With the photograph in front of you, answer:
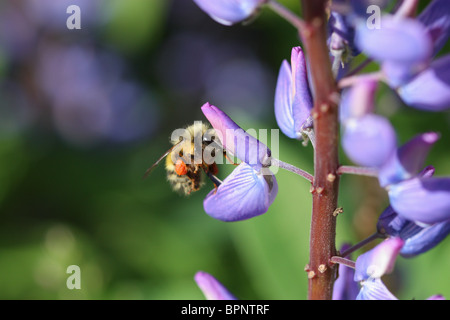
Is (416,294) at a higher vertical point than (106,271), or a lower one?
lower

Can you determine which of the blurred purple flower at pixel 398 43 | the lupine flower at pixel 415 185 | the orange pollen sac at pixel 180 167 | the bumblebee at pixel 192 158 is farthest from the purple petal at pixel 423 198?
the orange pollen sac at pixel 180 167

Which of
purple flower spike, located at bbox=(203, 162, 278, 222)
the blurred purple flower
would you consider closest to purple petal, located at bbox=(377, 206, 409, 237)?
purple flower spike, located at bbox=(203, 162, 278, 222)

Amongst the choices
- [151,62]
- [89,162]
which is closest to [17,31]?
[151,62]

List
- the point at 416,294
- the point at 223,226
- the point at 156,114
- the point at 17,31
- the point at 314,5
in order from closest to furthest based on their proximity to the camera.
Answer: the point at 314,5 → the point at 416,294 → the point at 223,226 → the point at 156,114 → the point at 17,31

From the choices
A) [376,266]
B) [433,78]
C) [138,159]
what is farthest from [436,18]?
[138,159]

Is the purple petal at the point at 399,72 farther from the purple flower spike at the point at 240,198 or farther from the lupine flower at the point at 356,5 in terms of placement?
the purple flower spike at the point at 240,198

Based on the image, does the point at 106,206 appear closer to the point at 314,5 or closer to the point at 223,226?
the point at 223,226
